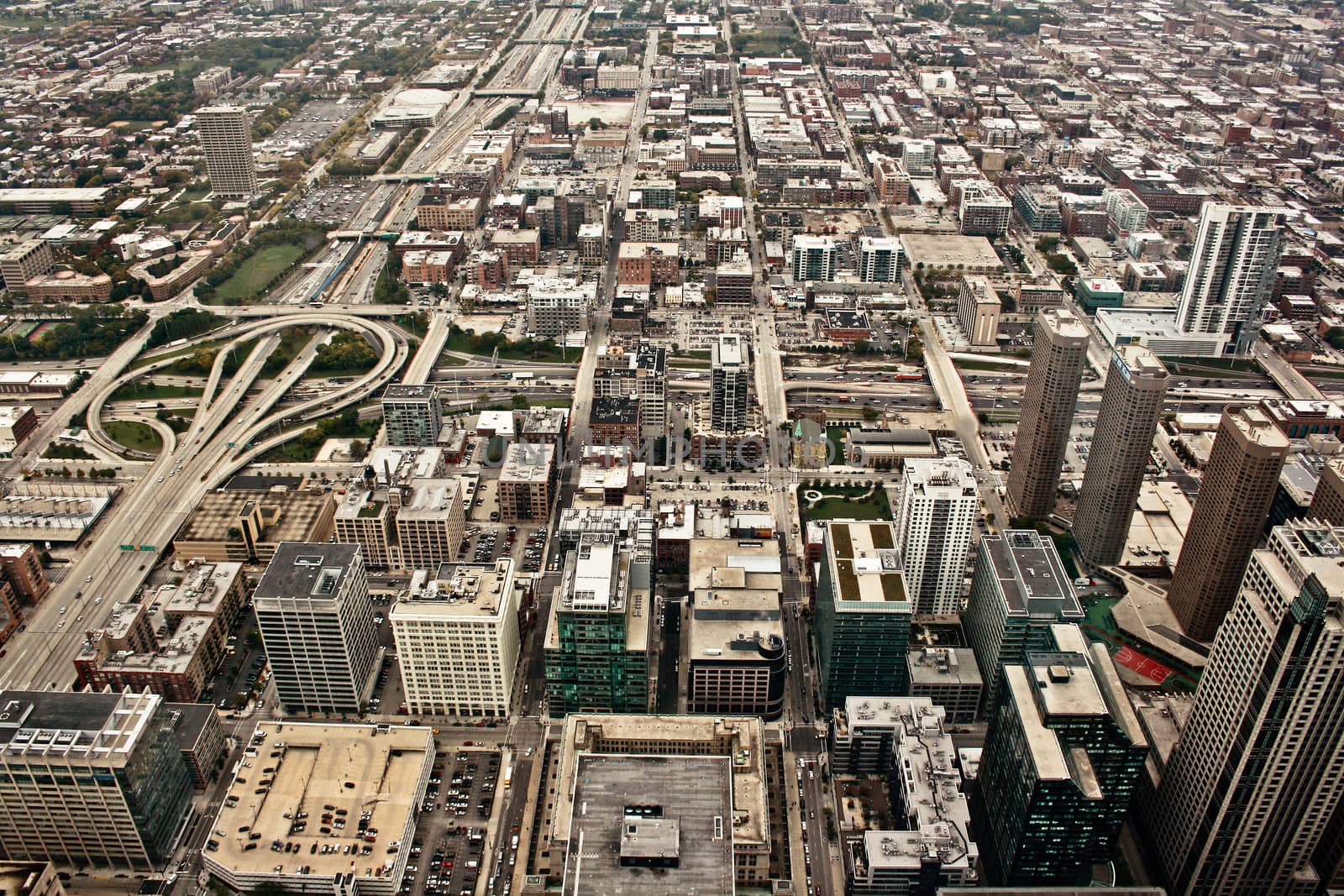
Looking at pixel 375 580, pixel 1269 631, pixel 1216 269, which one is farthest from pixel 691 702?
pixel 1216 269

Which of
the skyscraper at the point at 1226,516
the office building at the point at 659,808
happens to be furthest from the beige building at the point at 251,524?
the skyscraper at the point at 1226,516

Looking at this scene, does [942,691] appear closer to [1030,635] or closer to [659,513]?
[1030,635]

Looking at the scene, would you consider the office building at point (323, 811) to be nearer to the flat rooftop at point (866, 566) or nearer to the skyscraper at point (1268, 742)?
the flat rooftop at point (866, 566)

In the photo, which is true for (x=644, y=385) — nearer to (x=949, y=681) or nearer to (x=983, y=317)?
(x=983, y=317)

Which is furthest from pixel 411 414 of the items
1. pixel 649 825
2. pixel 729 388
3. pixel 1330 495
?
pixel 1330 495

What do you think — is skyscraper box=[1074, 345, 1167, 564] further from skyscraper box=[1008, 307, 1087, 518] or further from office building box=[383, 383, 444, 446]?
office building box=[383, 383, 444, 446]

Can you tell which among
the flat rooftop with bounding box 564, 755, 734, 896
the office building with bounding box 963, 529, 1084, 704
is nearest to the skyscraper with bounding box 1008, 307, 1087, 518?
the office building with bounding box 963, 529, 1084, 704
